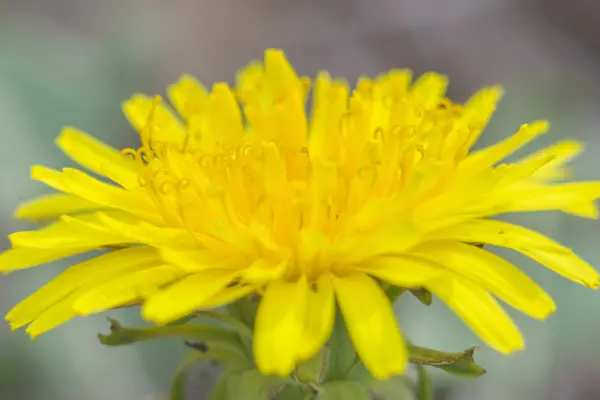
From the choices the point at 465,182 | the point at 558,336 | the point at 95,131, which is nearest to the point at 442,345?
the point at 558,336

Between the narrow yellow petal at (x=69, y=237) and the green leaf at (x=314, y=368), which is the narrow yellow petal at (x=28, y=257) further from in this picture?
the green leaf at (x=314, y=368)

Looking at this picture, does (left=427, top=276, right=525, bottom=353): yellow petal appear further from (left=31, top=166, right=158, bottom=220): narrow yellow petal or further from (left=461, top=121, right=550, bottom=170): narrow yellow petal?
(left=31, top=166, right=158, bottom=220): narrow yellow petal

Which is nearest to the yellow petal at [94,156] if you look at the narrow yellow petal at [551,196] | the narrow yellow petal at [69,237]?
the narrow yellow petal at [69,237]

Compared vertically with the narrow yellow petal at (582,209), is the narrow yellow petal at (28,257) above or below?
below

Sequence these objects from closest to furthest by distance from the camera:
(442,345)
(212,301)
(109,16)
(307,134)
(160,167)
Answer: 1. (212,301)
2. (160,167)
3. (307,134)
4. (442,345)
5. (109,16)

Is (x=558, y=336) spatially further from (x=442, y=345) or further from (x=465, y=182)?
(x=465, y=182)
